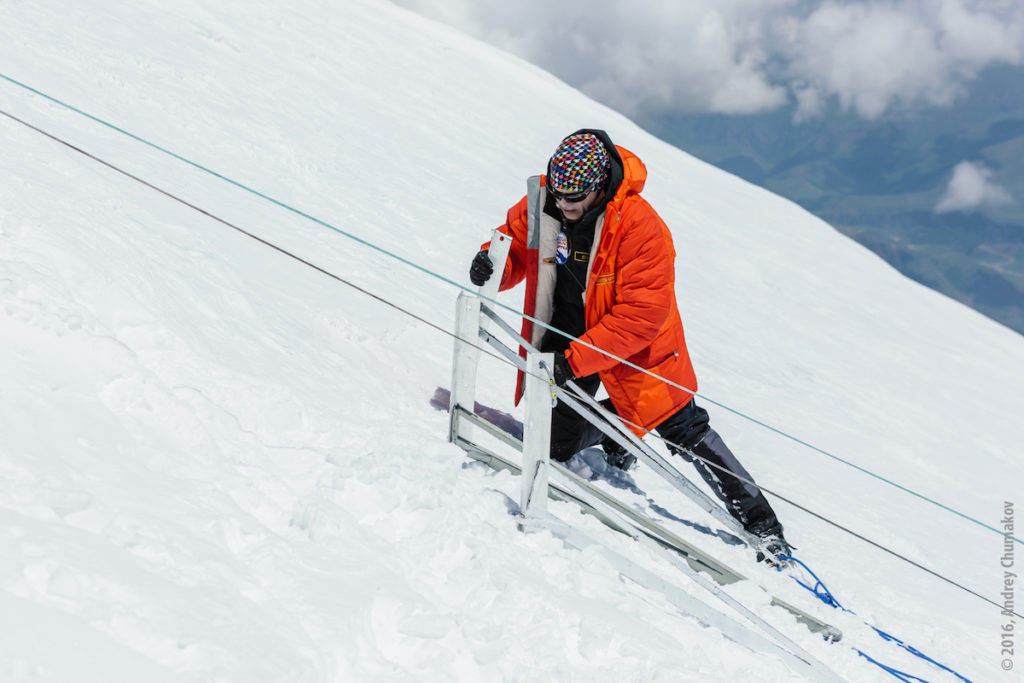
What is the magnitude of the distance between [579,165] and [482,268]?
79 centimetres

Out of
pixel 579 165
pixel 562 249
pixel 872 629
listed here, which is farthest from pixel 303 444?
pixel 872 629

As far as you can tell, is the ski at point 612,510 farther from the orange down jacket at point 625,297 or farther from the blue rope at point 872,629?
the orange down jacket at point 625,297

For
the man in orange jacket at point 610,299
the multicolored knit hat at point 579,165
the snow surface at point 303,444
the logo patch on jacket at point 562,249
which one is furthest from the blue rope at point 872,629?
the multicolored knit hat at point 579,165

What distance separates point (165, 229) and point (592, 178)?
298 cm

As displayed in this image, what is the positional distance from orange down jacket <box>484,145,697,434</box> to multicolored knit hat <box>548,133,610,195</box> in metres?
0.16

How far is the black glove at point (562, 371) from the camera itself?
3766mm

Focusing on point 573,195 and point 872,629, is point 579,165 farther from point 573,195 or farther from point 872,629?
point 872,629

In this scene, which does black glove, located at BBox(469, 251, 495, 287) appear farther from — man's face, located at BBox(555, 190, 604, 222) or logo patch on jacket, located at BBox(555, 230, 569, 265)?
man's face, located at BBox(555, 190, 604, 222)

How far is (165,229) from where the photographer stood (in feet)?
16.2

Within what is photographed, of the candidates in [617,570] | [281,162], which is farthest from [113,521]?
[281,162]

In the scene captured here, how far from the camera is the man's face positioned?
385 centimetres

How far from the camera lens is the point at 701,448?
442 cm

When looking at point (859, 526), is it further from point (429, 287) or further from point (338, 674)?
point (338, 674)

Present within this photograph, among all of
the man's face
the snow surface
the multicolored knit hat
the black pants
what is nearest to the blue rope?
the snow surface
